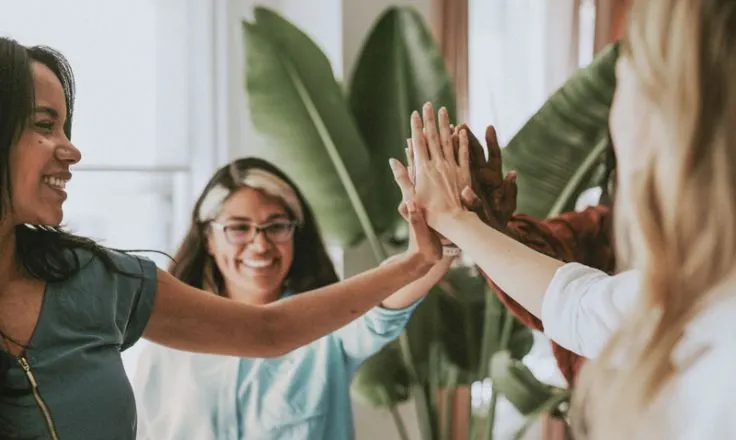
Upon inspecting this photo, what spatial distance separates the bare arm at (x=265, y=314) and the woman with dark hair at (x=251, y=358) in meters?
0.04

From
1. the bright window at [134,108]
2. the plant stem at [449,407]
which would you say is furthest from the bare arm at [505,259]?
the bright window at [134,108]

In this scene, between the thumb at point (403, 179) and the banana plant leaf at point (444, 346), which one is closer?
the thumb at point (403, 179)

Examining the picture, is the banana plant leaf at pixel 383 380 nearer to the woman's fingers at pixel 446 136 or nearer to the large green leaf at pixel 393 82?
the large green leaf at pixel 393 82

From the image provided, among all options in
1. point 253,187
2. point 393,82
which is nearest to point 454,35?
point 393,82

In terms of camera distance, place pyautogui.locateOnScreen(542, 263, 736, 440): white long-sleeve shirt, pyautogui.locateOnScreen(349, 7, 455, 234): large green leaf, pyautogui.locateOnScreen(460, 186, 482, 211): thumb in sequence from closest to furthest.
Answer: pyautogui.locateOnScreen(542, 263, 736, 440): white long-sleeve shirt
pyautogui.locateOnScreen(460, 186, 482, 211): thumb
pyautogui.locateOnScreen(349, 7, 455, 234): large green leaf

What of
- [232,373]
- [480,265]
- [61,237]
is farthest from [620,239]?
[61,237]

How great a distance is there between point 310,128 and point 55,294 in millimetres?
403

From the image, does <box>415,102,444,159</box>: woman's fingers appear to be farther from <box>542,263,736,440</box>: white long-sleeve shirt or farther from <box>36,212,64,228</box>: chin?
<box>36,212,64,228</box>: chin

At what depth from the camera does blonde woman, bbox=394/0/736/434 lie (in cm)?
67

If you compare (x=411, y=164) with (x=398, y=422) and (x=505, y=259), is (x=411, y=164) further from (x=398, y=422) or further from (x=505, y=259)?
(x=398, y=422)

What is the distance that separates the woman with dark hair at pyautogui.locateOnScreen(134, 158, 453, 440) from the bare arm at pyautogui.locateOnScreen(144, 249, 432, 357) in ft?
0.13

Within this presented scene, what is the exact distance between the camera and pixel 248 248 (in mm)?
948

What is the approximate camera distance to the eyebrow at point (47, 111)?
726 mm

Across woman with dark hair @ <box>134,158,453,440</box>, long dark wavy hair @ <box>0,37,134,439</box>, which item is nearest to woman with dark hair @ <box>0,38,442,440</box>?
long dark wavy hair @ <box>0,37,134,439</box>
